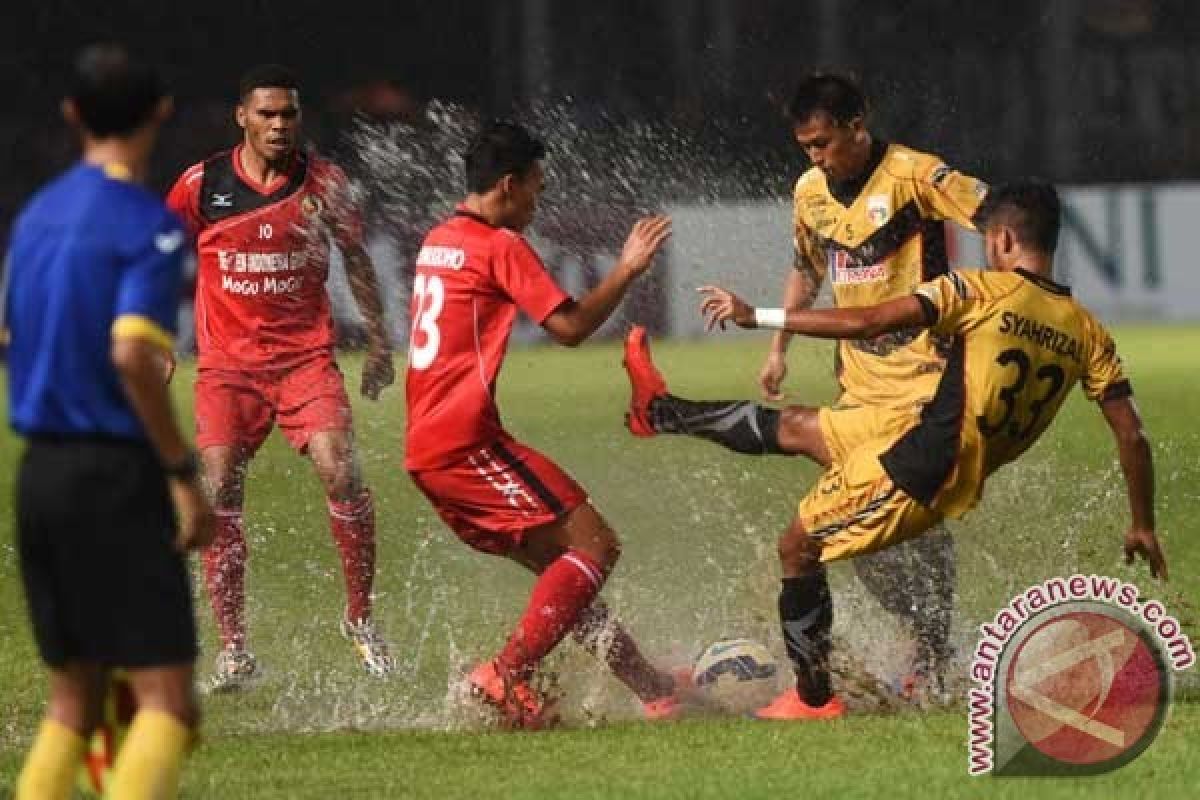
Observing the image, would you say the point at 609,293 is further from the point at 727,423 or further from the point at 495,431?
the point at 727,423

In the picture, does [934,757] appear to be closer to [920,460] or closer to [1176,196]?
[920,460]

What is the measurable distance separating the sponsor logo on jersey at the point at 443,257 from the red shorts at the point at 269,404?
1.76 meters

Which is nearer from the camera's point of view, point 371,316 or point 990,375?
point 990,375

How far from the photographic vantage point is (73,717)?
5969 millimetres

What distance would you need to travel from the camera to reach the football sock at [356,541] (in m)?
9.99

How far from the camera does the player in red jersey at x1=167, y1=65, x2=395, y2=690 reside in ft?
32.9

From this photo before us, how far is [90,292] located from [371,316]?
4.47 meters

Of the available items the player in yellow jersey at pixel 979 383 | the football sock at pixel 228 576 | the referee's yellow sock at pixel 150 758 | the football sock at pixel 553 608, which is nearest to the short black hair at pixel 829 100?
the player in yellow jersey at pixel 979 383

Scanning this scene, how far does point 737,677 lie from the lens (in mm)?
8711

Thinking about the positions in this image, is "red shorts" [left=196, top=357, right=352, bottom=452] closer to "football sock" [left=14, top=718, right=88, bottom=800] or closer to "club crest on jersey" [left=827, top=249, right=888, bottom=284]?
"club crest on jersey" [left=827, top=249, right=888, bottom=284]

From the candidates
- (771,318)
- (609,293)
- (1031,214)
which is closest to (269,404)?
(609,293)

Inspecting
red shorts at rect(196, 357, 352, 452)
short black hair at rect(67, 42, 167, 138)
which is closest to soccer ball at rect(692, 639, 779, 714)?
red shorts at rect(196, 357, 352, 452)

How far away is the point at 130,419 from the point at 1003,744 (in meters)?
2.80

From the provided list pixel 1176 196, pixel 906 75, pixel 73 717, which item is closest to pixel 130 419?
pixel 73 717
